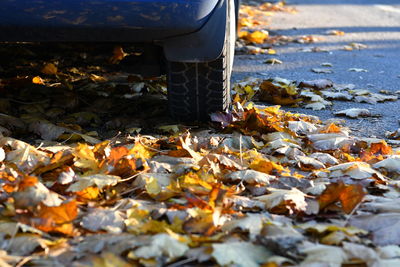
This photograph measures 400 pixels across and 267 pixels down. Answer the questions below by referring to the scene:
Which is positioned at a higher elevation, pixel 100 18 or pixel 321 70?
pixel 100 18

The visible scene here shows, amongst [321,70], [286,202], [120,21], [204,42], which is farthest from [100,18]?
[321,70]

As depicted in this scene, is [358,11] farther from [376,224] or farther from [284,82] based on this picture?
[376,224]

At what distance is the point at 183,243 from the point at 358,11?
27.6 ft

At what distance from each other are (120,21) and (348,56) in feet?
11.3

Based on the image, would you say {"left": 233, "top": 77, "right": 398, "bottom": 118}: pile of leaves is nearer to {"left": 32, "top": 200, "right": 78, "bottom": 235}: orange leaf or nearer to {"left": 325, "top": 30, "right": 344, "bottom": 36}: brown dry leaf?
{"left": 32, "top": 200, "right": 78, "bottom": 235}: orange leaf

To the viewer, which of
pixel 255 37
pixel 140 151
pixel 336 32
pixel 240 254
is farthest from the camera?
pixel 336 32

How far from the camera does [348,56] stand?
5.31m

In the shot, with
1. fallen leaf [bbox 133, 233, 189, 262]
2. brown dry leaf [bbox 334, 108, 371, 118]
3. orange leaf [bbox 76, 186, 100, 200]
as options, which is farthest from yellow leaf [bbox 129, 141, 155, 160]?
brown dry leaf [bbox 334, 108, 371, 118]

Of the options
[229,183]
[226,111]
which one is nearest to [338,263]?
[229,183]

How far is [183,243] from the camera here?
1.47 meters

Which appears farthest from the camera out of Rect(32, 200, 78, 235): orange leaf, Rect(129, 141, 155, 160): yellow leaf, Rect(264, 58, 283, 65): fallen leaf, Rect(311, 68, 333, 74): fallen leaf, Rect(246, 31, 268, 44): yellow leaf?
Rect(246, 31, 268, 44): yellow leaf

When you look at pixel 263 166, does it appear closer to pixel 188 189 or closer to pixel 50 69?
pixel 188 189

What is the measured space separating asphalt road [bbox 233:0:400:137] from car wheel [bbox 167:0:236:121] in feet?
2.46

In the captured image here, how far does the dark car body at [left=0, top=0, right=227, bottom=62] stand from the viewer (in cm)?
232
